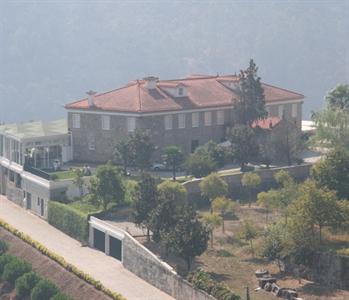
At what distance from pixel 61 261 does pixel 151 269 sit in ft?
18.3

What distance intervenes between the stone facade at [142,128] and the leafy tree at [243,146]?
19.8 feet

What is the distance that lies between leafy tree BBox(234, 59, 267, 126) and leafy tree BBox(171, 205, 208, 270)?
23.8 m

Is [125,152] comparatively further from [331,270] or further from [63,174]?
[331,270]

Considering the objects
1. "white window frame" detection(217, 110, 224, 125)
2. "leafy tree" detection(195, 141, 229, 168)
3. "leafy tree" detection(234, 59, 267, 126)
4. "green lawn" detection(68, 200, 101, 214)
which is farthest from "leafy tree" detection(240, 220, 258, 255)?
"white window frame" detection(217, 110, 224, 125)

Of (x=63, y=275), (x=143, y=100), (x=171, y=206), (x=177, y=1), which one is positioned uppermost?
(x=177, y=1)

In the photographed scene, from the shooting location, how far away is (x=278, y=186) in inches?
2744

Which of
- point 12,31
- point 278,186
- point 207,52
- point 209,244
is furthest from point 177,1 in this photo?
point 209,244

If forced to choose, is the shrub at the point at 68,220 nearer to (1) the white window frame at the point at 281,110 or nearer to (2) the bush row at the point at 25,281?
(2) the bush row at the point at 25,281

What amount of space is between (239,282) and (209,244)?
21.3 feet

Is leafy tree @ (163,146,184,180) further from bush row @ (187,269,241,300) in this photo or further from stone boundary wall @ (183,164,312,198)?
bush row @ (187,269,241,300)

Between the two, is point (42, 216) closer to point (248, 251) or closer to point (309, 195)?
point (248, 251)

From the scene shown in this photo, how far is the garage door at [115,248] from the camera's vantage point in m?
61.0

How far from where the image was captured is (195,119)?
77.7 m

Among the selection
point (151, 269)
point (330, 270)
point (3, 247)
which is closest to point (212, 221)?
point (151, 269)
